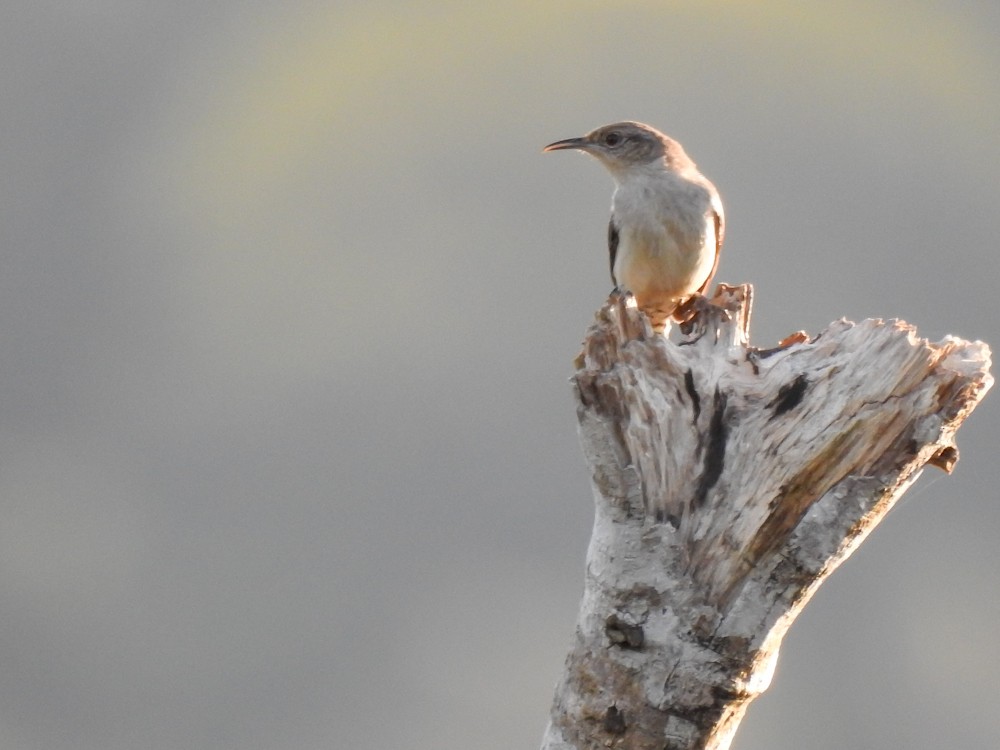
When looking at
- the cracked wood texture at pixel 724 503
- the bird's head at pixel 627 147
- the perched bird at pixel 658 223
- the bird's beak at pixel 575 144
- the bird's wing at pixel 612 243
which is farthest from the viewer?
the bird's beak at pixel 575 144

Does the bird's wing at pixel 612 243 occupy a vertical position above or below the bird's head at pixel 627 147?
below

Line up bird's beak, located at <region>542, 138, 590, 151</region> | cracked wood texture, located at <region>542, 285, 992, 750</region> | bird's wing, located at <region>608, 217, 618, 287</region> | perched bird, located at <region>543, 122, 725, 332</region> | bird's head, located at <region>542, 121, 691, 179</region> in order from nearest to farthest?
1. cracked wood texture, located at <region>542, 285, 992, 750</region>
2. perched bird, located at <region>543, 122, 725, 332</region>
3. bird's wing, located at <region>608, 217, 618, 287</region>
4. bird's head, located at <region>542, 121, 691, 179</region>
5. bird's beak, located at <region>542, 138, 590, 151</region>

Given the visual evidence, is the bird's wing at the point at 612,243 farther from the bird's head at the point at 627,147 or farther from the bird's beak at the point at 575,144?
the bird's beak at the point at 575,144

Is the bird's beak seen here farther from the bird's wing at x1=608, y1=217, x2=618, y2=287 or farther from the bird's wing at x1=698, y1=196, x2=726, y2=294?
the bird's wing at x1=698, y1=196, x2=726, y2=294

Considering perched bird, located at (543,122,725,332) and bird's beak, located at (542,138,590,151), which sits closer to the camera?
perched bird, located at (543,122,725,332)

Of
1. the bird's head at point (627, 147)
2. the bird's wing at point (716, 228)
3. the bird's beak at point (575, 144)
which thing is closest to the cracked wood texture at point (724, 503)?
the bird's wing at point (716, 228)

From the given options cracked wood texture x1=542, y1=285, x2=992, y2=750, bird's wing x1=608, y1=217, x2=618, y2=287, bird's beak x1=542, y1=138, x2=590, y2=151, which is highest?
bird's beak x1=542, y1=138, x2=590, y2=151

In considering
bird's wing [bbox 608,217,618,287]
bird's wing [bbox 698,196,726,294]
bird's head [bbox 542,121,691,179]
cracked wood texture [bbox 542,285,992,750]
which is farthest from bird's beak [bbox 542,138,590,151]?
cracked wood texture [bbox 542,285,992,750]

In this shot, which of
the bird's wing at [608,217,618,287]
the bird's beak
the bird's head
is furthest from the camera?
the bird's beak
